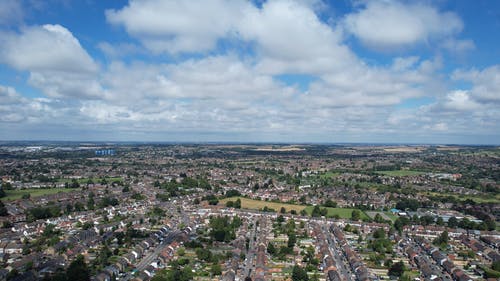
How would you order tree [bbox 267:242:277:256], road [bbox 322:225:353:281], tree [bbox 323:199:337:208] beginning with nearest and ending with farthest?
road [bbox 322:225:353:281] < tree [bbox 267:242:277:256] < tree [bbox 323:199:337:208]

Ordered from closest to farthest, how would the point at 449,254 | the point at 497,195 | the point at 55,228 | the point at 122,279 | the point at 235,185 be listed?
the point at 122,279 → the point at 449,254 → the point at 55,228 → the point at 497,195 → the point at 235,185

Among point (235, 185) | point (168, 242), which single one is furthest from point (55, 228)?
point (235, 185)

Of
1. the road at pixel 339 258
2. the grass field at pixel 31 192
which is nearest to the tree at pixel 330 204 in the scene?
the road at pixel 339 258

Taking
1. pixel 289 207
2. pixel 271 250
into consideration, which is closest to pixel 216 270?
pixel 271 250

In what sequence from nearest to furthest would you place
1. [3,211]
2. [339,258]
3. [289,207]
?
[339,258] < [3,211] < [289,207]

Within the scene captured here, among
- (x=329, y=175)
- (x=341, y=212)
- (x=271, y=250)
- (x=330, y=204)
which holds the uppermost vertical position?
(x=329, y=175)

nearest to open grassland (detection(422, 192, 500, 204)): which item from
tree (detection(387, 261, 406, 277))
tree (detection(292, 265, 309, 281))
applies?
tree (detection(387, 261, 406, 277))

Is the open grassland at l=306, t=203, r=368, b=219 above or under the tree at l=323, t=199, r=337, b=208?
under

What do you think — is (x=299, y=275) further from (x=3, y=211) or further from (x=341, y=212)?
(x=3, y=211)

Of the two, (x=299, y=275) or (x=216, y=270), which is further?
(x=216, y=270)

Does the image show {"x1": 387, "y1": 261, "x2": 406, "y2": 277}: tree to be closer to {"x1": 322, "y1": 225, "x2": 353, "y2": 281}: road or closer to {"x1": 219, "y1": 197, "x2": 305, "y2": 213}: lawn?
{"x1": 322, "y1": 225, "x2": 353, "y2": 281}: road

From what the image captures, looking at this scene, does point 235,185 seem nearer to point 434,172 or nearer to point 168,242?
point 168,242
